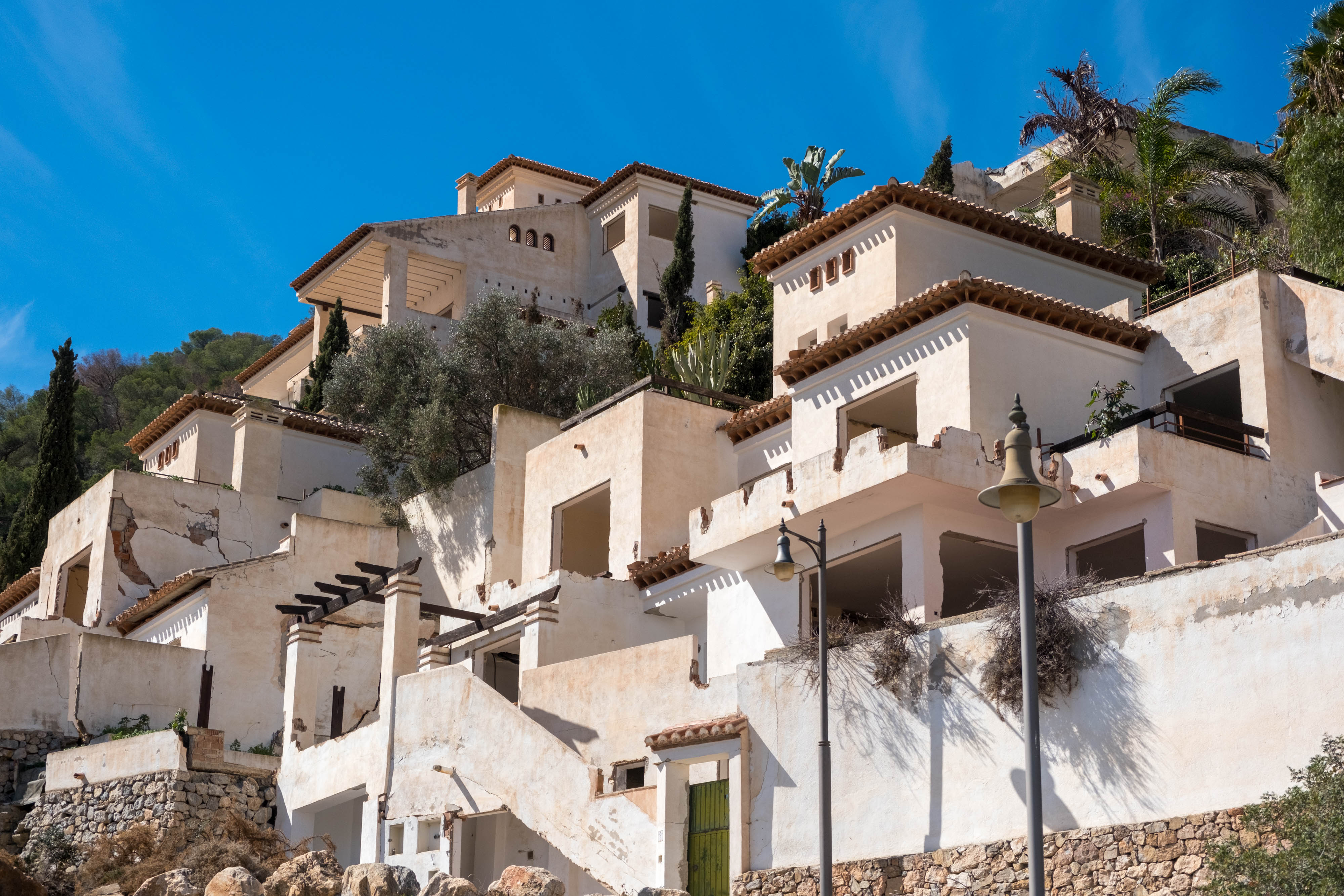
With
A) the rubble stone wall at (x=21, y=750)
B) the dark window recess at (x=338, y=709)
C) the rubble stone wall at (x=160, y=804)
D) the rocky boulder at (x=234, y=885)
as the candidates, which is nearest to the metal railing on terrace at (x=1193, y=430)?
the rocky boulder at (x=234, y=885)

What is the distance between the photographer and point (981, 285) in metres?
24.9

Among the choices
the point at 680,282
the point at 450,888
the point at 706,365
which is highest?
the point at 680,282

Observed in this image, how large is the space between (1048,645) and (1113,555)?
22.1 feet

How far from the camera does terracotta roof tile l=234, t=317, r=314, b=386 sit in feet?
188

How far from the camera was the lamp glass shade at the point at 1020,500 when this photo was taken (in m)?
11.9

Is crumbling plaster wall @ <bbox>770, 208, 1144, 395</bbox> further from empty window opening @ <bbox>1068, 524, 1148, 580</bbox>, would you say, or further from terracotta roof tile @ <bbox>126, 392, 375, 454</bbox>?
terracotta roof tile @ <bbox>126, 392, 375, 454</bbox>

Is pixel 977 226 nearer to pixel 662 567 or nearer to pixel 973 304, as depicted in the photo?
pixel 973 304

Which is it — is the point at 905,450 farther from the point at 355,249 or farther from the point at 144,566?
the point at 355,249

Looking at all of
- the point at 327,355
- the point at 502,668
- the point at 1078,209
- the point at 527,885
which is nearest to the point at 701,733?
the point at 527,885

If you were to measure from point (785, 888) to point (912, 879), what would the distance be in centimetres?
197

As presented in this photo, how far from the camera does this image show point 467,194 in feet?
185

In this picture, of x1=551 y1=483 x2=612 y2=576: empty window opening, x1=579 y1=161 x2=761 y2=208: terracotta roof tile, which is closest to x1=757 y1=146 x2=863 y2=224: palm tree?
x1=579 y1=161 x2=761 y2=208: terracotta roof tile

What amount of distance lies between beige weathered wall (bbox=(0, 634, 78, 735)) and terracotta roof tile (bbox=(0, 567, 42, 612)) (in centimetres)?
1031

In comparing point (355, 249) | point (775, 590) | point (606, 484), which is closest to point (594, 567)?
point (606, 484)
